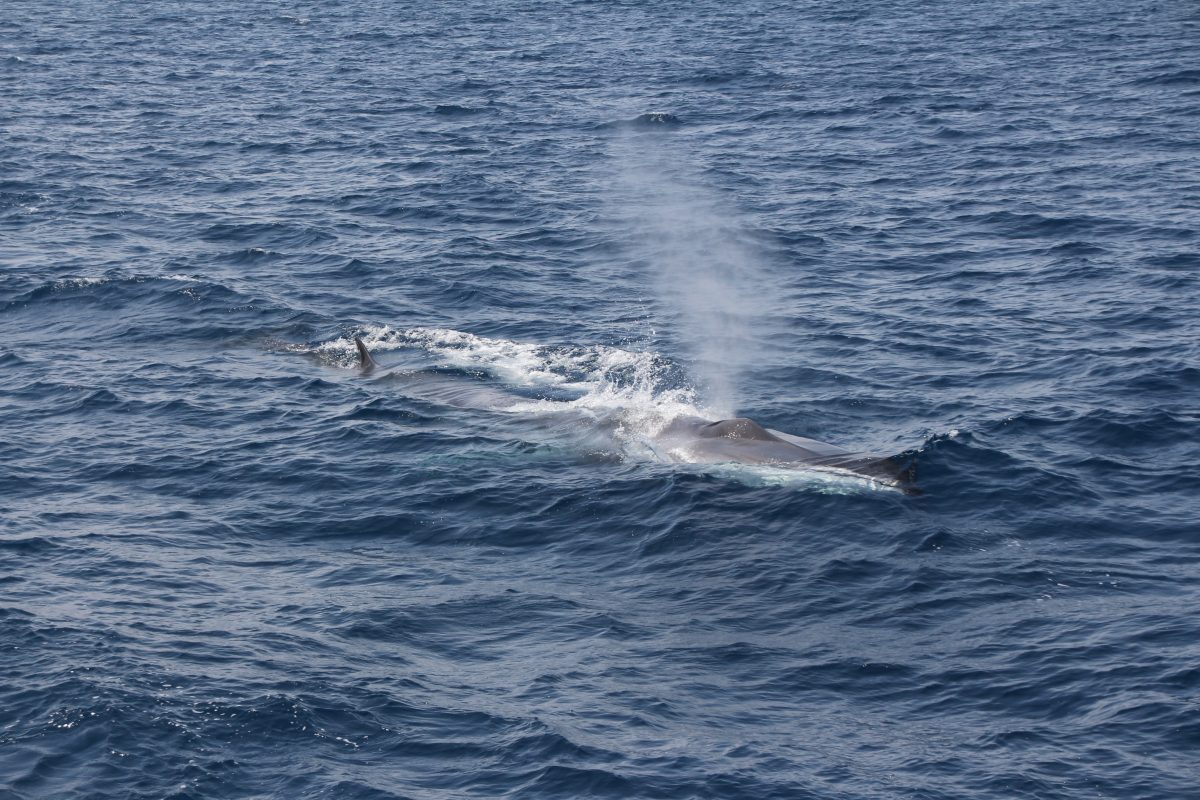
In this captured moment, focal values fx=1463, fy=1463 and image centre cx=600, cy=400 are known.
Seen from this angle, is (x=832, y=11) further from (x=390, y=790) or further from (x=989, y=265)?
(x=390, y=790)

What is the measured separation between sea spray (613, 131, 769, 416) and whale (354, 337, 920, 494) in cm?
308

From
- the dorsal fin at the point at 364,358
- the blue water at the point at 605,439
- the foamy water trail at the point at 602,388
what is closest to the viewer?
the blue water at the point at 605,439

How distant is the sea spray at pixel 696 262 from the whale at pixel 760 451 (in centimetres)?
308

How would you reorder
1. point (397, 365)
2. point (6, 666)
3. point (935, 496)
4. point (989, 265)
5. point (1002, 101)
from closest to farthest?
point (6, 666)
point (935, 496)
point (397, 365)
point (989, 265)
point (1002, 101)

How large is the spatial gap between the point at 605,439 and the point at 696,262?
19488 mm

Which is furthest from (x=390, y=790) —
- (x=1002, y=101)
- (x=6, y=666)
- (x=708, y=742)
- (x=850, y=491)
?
(x=1002, y=101)

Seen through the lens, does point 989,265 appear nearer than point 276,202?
Yes

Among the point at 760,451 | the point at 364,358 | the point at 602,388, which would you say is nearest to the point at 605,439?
A: the point at 602,388

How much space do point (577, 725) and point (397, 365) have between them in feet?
84.5

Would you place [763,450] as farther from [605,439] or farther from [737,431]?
[605,439]

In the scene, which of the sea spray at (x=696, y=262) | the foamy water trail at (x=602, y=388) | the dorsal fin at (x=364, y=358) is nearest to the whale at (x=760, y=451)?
the foamy water trail at (x=602, y=388)

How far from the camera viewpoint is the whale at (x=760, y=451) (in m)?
42.1

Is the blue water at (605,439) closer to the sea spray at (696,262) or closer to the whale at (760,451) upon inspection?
the sea spray at (696,262)

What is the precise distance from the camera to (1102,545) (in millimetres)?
38156
